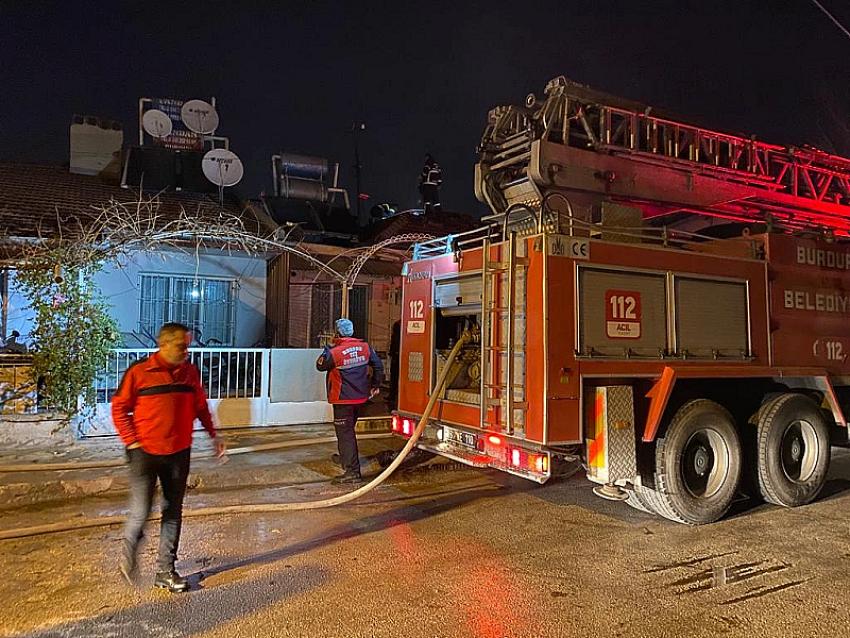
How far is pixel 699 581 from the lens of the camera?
14.4 ft

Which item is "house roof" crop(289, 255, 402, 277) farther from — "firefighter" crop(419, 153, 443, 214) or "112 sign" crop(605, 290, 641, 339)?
"112 sign" crop(605, 290, 641, 339)

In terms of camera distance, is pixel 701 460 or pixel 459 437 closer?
pixel 701 460

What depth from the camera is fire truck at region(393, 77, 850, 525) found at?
16.9 feet

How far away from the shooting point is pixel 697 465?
19.0 feet

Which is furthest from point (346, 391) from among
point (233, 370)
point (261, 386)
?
point (233, 370)

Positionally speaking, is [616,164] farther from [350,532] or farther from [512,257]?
[350,532]

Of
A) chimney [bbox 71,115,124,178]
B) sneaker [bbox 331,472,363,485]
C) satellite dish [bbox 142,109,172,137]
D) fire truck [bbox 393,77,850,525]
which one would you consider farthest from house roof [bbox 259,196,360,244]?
fire truck [bbox 393,77,850,525]

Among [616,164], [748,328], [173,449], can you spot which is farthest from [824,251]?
[173,449]

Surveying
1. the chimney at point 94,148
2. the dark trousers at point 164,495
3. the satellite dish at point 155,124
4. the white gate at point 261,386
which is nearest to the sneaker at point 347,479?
the dark trousers at point 164,495

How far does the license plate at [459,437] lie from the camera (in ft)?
18.7

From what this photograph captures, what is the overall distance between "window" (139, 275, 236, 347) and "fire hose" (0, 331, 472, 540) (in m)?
7.77

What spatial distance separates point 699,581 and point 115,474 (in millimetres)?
5571

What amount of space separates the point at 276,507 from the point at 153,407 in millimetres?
1941

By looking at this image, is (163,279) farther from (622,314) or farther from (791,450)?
(791,450)
